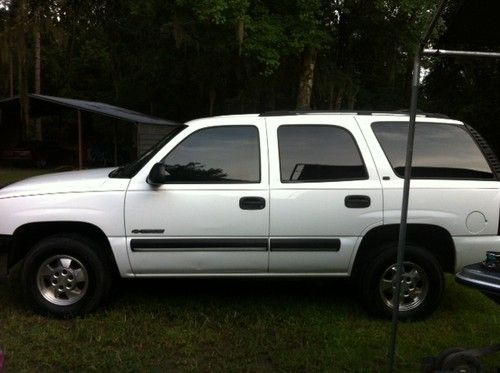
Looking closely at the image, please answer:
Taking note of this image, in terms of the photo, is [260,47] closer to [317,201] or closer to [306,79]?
[306,79]

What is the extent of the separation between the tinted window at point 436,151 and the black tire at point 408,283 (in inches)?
27.5

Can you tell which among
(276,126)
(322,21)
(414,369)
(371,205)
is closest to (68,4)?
(276,126)

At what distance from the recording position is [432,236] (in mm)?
5000

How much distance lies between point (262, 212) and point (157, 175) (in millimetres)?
908

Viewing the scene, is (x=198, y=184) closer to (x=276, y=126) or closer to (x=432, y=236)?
(x=276, y=126)

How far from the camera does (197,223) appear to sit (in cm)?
472

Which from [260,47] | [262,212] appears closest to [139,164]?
[262,212]

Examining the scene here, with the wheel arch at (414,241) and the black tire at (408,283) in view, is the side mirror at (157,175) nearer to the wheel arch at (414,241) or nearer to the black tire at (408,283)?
the wheel arch at (414,241)

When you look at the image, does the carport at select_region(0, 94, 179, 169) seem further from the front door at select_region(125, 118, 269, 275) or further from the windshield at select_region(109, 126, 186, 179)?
the front door at select_region(125, 118, 269, 275)

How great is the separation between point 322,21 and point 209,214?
1788cm

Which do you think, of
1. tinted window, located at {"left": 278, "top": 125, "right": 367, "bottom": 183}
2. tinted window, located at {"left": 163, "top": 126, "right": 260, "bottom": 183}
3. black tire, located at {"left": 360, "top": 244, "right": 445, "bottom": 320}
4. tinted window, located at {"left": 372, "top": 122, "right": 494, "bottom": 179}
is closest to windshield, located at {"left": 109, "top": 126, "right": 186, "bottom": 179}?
tinted window, located at {"left": 163, "top": 126, "right": 260, "bottom": 183}

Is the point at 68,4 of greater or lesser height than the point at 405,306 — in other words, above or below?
above

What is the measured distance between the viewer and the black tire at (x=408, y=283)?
4852 mm

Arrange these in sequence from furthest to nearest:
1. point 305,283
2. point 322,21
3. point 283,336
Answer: point 322,21 → point 305,283 → point 283,336
